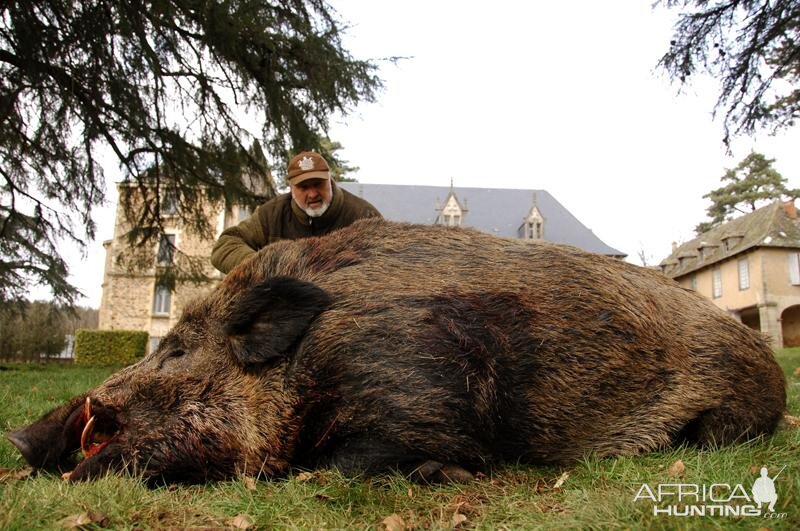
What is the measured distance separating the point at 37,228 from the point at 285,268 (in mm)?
9589

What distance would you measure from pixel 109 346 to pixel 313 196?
2473 cm

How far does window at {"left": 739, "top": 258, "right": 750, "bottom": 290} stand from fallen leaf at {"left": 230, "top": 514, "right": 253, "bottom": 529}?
39.1 m

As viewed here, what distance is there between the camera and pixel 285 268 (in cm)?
338

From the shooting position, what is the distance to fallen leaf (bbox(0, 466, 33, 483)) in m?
2.90

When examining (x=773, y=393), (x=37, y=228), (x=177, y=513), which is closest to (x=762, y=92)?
(x=773, y=393)

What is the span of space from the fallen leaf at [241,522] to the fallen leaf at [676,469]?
1699 mm

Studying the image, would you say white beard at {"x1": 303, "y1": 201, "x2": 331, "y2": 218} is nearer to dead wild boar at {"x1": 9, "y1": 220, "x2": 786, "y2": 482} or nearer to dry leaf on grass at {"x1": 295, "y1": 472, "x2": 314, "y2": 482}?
dead wild boar at {"x1": 9, "y1": 220, "x2": 786, "y2": 482}

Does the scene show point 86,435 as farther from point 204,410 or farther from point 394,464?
point 394,464

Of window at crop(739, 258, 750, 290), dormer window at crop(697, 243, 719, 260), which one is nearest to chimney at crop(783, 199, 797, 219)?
dormer window at crop(697, 243, 719, 260)

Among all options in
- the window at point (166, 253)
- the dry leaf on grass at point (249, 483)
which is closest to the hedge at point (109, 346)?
the window at point (166, 253)

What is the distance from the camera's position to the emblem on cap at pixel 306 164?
4.76 meters

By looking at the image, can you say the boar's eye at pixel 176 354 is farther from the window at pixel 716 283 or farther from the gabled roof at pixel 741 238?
the window at pixel 716 283

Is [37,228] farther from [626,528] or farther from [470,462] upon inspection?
[626,528]

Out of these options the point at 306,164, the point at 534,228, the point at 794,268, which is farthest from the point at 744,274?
the point at 306,164
